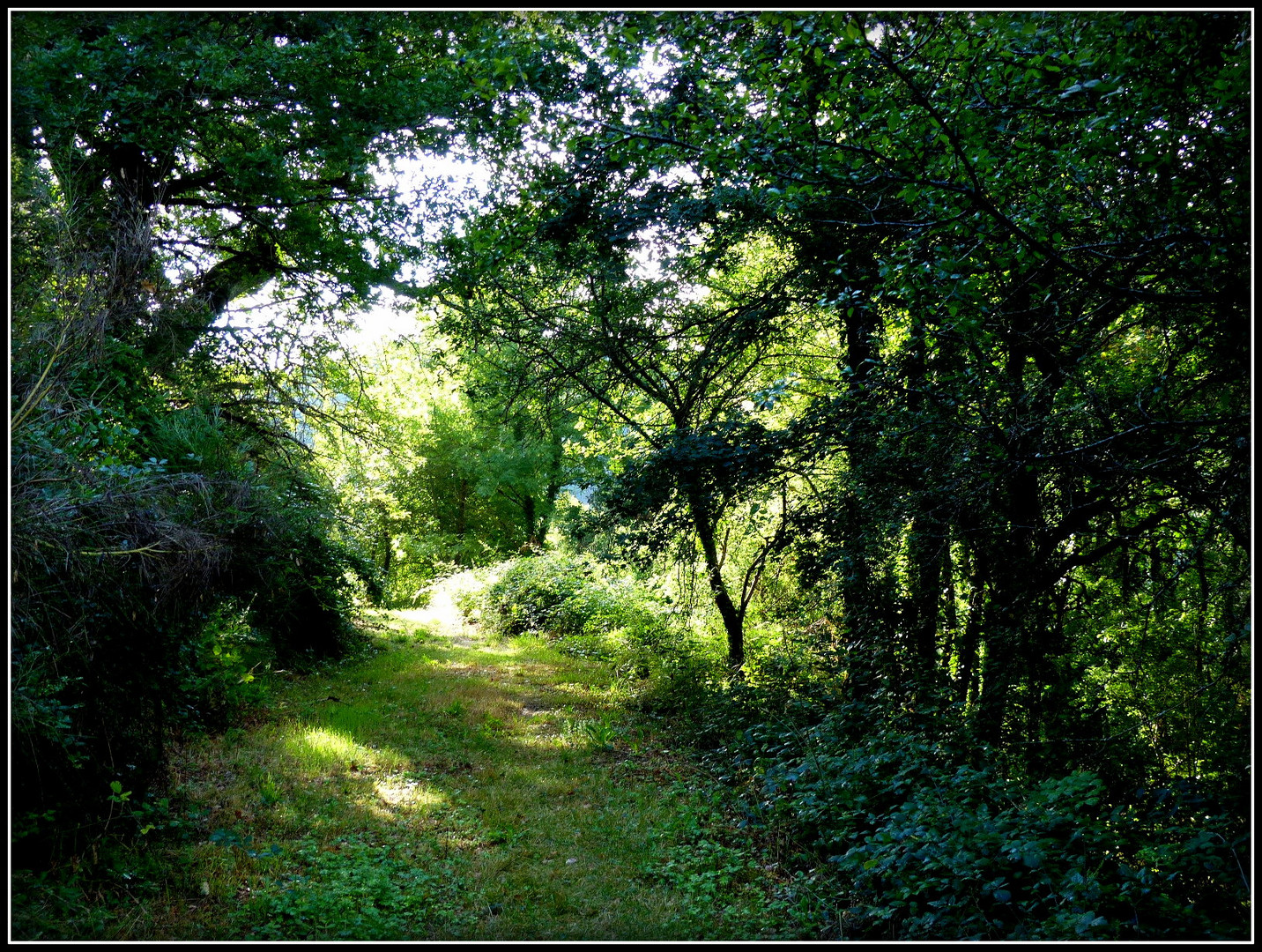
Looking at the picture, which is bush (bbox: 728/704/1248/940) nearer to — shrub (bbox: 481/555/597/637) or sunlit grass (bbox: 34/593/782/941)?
sunlit grass (bbox: 34/593/782/941)

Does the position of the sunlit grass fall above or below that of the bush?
below

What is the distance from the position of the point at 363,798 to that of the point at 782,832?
368 cm

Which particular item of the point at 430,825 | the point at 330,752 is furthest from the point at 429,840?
the point at 330,752

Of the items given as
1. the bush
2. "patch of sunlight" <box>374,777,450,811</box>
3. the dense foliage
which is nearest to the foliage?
"patch of sunlight" <box>374,777,450,811</box>

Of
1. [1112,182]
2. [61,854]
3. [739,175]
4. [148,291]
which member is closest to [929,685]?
[1112,182]

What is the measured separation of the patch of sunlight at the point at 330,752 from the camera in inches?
279

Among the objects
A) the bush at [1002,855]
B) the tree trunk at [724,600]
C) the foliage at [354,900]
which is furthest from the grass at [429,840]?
the tree trunk at [724,600]

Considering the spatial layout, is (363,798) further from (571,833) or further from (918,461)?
(918,461)

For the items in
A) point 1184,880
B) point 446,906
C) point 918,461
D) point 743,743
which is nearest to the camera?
point 1184,880

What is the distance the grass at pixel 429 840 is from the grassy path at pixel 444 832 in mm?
17

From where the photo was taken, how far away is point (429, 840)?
564cm

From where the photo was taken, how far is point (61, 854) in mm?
4293

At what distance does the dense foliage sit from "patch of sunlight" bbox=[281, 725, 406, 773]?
931mm

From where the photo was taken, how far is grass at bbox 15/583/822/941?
4309mm
